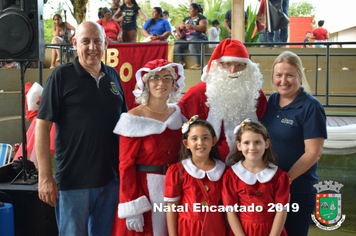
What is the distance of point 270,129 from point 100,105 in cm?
109

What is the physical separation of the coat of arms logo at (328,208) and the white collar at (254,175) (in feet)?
6.65

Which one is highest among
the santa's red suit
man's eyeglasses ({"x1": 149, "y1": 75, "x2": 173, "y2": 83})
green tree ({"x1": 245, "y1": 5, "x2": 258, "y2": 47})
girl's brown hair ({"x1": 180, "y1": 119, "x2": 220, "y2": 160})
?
green tree ({"x1": 245, "y1": 5, "x2": 258, "y2": 47})

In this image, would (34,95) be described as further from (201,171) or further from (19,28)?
(201,171)

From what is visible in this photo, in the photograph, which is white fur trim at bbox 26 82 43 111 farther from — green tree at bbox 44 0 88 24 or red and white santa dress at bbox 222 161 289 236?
green tree at bbox 44 0 88 24

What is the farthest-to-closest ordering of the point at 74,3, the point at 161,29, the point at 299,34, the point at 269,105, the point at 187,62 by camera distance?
1. the point at 299,34
2. the point at 74,3
3. the point at 187,62
4. the point at 161,29
5. the point at 269,105

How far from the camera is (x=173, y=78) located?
2.32 m

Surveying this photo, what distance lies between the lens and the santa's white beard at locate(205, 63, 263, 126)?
2400mm

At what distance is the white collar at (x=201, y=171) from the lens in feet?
6.88

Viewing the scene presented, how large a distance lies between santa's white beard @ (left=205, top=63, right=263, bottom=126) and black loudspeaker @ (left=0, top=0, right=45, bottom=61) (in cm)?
160

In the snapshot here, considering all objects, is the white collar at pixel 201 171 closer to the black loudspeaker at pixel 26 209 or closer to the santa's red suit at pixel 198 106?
the santa's red suit at pixel 198 106

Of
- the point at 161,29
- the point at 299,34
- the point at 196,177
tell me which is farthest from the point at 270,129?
the point at 299,34

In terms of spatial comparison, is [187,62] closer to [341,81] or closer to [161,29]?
[161,29]

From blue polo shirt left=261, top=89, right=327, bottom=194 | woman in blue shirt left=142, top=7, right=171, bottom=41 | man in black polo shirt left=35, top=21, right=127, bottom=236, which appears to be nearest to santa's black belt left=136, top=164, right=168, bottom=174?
man in black polo shirt left=35, top=21, right=127, bottom=236

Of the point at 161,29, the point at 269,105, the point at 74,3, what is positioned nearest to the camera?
the point at 269,105
